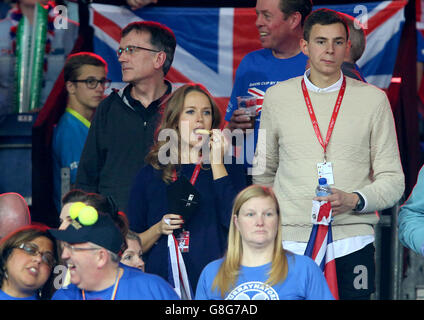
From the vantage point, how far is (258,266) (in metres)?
3.91

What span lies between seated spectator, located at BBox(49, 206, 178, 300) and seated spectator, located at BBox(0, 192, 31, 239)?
1142mm

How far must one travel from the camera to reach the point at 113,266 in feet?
12.7

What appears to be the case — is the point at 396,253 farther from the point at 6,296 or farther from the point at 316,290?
the point at 6,296

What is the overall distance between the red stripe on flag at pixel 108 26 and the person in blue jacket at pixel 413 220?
114 inches

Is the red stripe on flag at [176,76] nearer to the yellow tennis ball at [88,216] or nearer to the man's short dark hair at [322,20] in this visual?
the man's short dark hair at [322,20]

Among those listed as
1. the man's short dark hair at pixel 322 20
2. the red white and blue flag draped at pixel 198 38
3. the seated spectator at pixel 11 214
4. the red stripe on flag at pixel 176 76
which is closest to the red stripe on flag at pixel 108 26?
the red white and blue flag draped at pixel 198 38

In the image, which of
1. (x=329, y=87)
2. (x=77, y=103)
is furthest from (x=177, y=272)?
→ (x=77, y=103)

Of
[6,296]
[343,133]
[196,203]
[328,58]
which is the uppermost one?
[328,58]

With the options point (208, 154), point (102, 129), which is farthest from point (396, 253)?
point (102, 129)

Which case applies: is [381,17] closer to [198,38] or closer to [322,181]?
[198,38]

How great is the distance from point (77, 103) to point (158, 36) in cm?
86

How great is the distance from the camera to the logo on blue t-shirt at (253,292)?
380cm

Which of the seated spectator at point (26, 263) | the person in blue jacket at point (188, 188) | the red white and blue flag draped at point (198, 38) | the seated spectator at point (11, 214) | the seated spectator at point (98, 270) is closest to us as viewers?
the seated spectator at point (98, 270)

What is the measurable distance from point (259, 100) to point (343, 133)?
3.30 ft
